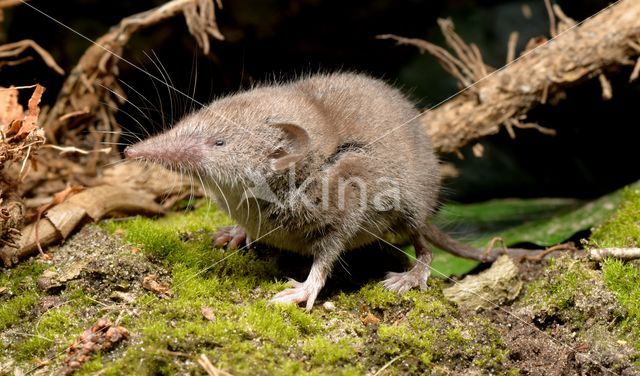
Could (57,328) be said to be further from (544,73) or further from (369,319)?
(544,73)

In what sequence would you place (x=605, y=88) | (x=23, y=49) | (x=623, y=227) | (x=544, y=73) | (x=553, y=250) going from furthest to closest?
(x=544, y=73)
(x=605, y=88)
(x=23, y=49)
(x=553, y=250)
(x=623, y=227)

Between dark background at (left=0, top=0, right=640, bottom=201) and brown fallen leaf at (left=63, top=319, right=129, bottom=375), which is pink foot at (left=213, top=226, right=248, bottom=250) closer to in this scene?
brown fallen leaf at (left=63, top=319, right=129, bottom=375)

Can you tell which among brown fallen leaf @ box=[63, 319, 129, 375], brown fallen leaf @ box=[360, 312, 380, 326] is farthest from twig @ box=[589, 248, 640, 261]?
brown fallen leaf @ box=[63, 319, 129, 375]

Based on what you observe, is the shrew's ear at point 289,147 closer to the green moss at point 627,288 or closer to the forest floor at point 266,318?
the forest floor at point 266,318

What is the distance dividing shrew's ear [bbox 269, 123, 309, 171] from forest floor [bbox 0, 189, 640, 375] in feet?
2.46

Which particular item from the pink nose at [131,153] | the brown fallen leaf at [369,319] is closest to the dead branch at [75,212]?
the pink nose at [131,153]

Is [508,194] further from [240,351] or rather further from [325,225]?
[240,351]

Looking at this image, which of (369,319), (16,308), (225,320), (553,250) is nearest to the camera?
(225,320)

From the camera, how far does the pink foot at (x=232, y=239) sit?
448cm

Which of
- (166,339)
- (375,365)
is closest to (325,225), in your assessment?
(375,365)

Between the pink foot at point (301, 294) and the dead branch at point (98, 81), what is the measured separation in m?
2.49

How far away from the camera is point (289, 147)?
394 centimetres

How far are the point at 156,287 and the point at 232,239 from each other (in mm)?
801

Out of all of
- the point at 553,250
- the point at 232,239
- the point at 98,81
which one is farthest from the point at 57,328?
the point at 553,250
